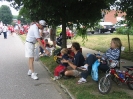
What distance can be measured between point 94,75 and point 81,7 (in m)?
3.57

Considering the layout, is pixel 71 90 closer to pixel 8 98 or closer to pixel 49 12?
pixel 8 98

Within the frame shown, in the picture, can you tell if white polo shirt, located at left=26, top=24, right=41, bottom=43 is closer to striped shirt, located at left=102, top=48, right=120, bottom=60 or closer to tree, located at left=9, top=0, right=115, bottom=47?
tree, located at left=9, top=0, right=115, bottom=47

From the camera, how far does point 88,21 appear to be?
9.85m

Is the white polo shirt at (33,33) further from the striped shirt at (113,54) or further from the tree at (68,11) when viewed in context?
the striped shirt at (113,54)

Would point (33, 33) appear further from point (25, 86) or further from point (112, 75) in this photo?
point (112, 75)

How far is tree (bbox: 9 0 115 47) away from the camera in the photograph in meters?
8.20

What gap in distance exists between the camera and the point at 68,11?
8.91 metres

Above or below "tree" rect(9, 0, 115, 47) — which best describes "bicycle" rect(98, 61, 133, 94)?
below

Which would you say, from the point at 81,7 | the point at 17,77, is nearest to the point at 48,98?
the point at 17,77

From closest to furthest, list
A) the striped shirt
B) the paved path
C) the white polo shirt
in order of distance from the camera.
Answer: the paved path
the striped shirt
the white polo shirt

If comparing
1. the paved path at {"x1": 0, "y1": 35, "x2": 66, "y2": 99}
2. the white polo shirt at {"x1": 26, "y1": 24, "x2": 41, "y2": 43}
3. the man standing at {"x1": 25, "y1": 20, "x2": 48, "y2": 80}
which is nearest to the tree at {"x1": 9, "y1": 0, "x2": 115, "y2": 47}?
the man standing at {"x1": 25, "y1": 20, "x2": 48, "y2": 80}

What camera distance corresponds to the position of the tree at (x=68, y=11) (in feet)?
26.9

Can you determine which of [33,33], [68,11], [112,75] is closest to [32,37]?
[33,33]

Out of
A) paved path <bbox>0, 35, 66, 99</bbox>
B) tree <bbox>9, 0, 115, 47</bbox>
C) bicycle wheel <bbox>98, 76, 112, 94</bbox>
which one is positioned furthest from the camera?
tree <bbox>9, 0, 115, 47</bbox>
